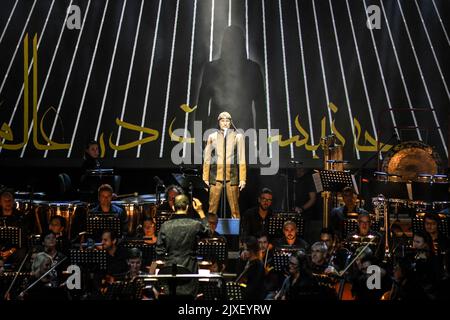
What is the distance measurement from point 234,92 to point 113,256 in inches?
182

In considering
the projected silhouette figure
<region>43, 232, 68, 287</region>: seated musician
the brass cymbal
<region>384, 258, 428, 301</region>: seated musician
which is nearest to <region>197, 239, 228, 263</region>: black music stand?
<region>43, 232, 68, 287</region>: seated musician

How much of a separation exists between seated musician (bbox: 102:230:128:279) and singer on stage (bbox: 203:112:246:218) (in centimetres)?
219

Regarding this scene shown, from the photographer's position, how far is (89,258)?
9016 mm

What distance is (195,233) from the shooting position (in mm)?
8086

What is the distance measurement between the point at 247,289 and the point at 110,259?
6.22 ft

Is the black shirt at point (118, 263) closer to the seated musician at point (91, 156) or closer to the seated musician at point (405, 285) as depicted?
the seated musician at point (91, 156)

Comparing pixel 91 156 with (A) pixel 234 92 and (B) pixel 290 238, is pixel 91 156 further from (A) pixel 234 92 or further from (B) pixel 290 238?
(B) pixel 290 238

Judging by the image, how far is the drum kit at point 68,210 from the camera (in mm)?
11008

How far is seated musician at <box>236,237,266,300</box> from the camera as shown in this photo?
28.7 ft

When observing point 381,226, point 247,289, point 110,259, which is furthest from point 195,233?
point 381,226

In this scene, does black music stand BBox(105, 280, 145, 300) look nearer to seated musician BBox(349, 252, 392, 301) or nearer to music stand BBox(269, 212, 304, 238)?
seated musician BBox(349, 252, 392, 301)

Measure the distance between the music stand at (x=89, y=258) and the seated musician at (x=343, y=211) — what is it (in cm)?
329

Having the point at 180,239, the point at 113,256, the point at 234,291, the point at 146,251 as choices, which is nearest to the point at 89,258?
the point at 113,256

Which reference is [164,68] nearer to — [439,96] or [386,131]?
[386,131]
